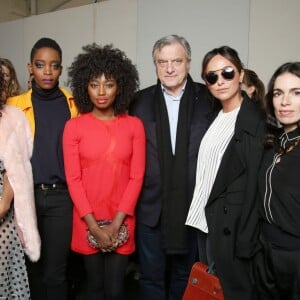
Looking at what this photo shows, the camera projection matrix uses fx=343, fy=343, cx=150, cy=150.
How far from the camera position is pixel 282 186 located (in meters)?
1.38

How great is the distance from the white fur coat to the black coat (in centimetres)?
85

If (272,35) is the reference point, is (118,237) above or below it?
below

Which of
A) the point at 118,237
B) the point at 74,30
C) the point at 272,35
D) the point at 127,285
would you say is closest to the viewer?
the point at 118,237

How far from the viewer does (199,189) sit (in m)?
1.78

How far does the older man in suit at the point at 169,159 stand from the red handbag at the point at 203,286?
8.9 inches

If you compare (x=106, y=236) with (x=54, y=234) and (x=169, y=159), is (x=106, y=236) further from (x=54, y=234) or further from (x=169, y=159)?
(x=169, y=159)

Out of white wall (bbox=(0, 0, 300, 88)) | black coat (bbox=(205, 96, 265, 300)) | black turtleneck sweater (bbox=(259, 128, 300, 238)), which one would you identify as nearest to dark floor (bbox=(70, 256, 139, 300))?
black coat (bbox=(205, 96, 265, 300))

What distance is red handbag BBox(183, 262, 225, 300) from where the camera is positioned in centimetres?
161

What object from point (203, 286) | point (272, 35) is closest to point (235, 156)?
point (203, 286)

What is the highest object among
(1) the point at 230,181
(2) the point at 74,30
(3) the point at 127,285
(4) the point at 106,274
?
(2) the point at 74,30

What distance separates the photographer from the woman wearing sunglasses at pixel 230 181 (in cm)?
152

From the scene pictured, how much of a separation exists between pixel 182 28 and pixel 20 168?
6.69ft

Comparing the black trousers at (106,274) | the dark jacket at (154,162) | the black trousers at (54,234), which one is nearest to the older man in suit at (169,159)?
the dark jacket at (154,162)

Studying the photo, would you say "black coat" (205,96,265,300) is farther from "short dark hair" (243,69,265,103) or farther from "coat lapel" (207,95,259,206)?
"short dark hair" (243,69,265,103)
